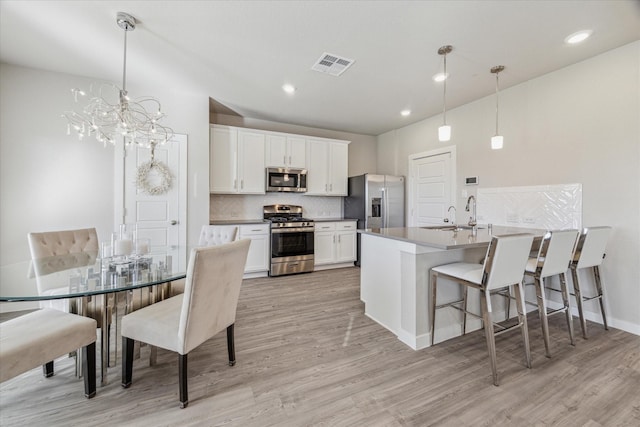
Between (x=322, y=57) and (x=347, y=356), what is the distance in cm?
283

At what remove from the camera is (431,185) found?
179 inches

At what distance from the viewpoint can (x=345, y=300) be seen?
10.8 feet

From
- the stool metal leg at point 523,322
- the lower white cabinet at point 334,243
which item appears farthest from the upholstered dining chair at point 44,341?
the lower white cabinet at point 334,243

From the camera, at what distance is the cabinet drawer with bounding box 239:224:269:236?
418cm

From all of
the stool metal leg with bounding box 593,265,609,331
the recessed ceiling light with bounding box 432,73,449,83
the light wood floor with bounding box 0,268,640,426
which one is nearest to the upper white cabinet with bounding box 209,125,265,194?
the light wood floor with bounding box 0,268,640,426

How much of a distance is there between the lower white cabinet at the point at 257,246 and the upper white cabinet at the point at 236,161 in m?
0.66

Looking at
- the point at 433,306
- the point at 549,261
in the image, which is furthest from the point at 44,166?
the point at 549,261

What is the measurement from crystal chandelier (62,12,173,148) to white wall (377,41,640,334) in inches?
148

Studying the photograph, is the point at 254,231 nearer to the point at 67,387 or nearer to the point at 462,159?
the point at 67,387

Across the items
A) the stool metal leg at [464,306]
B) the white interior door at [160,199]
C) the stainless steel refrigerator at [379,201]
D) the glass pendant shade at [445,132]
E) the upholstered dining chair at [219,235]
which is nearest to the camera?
the stool metal leg at [464,306]

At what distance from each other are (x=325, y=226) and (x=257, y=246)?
1257 mm

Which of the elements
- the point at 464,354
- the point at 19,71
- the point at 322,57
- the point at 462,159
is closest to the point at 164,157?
the point at 19,71

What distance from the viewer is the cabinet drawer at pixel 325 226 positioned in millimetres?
4680

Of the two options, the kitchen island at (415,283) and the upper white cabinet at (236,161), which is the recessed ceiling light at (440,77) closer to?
the kitchen island at (415,283)
